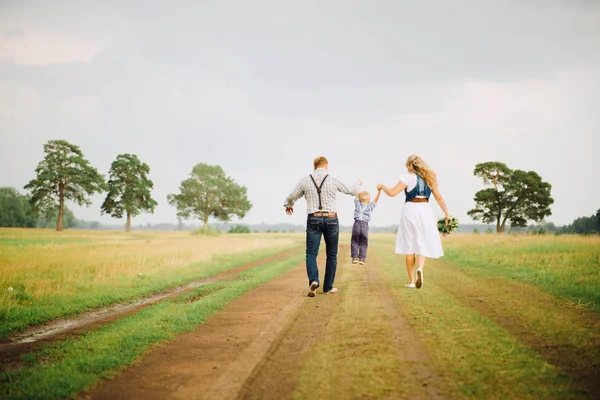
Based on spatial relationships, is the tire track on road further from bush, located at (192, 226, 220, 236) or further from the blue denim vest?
bush, located at (192, 226, 220, 236)

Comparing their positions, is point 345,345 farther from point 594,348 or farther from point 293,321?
point 594,348

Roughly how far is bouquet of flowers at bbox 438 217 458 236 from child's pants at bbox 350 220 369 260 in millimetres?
4942

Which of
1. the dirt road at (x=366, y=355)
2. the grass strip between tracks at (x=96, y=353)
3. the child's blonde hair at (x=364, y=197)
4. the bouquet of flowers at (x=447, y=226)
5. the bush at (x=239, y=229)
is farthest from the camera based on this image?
the bush at (x=239, y=229)

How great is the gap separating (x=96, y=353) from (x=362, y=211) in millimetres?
10962

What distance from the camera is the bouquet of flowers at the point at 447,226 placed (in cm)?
952

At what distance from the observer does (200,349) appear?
525 centimetres

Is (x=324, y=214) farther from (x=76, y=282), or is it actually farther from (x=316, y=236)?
(x=76, y=282)

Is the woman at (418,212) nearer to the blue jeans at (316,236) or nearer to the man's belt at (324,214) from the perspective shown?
the man's belt at (324,214)

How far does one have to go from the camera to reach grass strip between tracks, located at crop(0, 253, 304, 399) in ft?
13.4

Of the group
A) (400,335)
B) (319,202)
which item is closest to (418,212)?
(319,202)

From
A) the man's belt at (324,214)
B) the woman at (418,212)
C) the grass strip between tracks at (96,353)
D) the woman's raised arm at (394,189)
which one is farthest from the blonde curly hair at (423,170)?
the grass strip between tracks at (96,353)

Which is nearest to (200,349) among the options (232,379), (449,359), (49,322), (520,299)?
(232,379)

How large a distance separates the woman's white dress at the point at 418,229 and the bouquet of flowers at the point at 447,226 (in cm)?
110

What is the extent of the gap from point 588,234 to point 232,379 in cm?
2739
